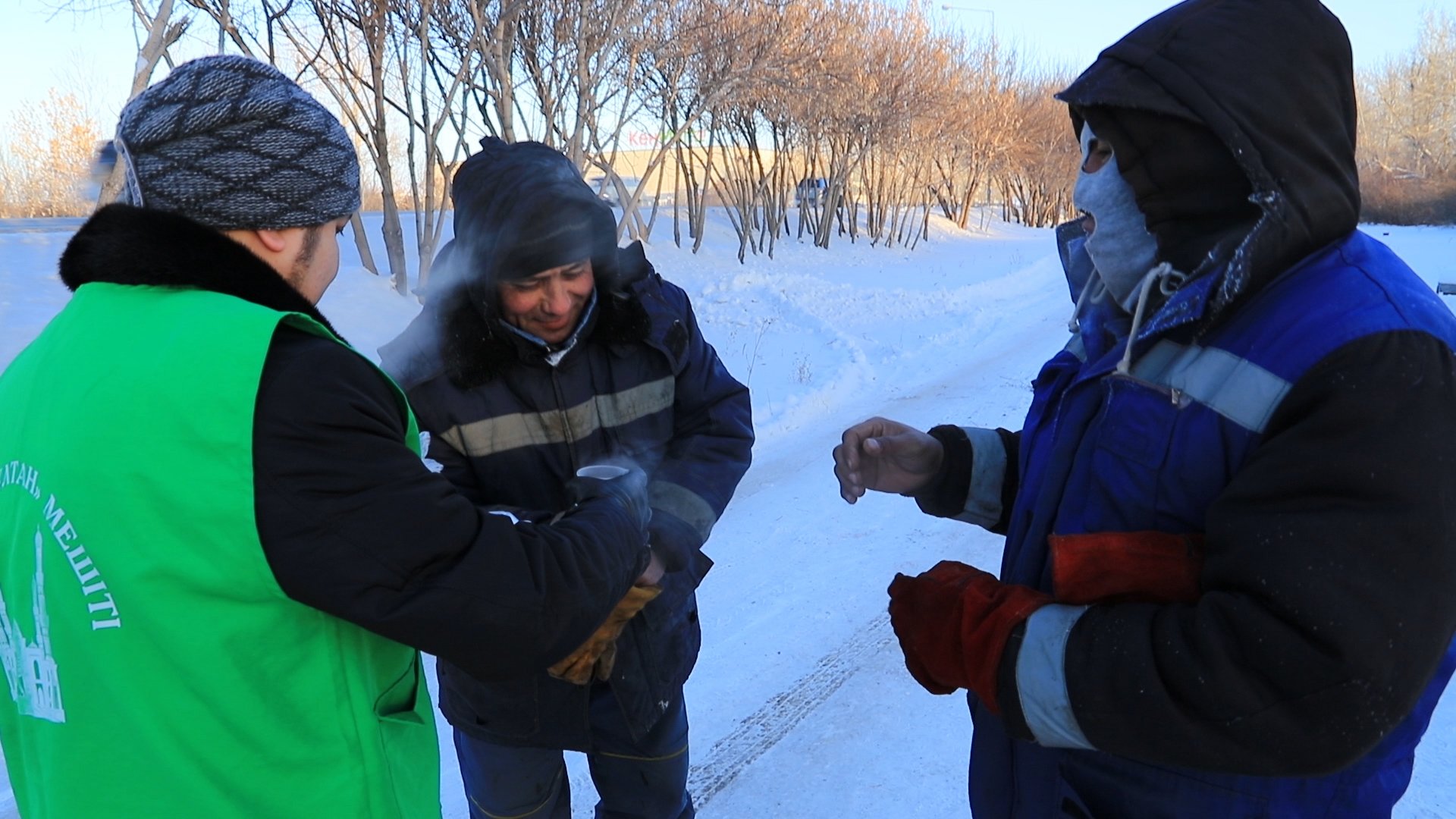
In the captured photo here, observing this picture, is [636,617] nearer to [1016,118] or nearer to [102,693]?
[102,693]

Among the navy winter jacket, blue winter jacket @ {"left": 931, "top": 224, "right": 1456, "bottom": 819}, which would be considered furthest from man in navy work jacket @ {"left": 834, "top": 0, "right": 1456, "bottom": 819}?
the navy winter jacket

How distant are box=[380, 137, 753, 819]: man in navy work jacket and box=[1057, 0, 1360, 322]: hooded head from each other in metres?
1.15

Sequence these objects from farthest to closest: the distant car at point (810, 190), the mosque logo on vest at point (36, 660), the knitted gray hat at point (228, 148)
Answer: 1. the distant car at point (810, 190)
2. the knitted gray hat at point (228, 148)
3. the mosque logo on vest at point (36, 660)

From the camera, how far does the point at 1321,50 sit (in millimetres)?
1099

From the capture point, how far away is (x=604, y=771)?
2.15m

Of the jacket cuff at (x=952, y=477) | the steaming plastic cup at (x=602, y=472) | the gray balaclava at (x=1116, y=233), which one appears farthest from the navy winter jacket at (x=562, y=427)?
the gray balaclava at (x=1116, y=233)

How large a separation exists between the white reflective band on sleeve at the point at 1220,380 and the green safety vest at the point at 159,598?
109 centimetres

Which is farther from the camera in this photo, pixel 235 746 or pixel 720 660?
pixel 720 660

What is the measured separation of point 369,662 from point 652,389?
0.99 meters

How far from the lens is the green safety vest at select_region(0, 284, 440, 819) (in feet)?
3.43

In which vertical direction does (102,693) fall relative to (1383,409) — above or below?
below

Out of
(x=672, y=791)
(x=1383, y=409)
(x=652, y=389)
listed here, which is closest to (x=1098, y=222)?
(x=1383, y=409)

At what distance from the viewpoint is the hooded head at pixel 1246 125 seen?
42.6 inches

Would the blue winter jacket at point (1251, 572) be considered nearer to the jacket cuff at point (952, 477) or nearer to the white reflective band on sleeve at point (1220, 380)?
the white reflective band on sleeve at point (1220, 380)
